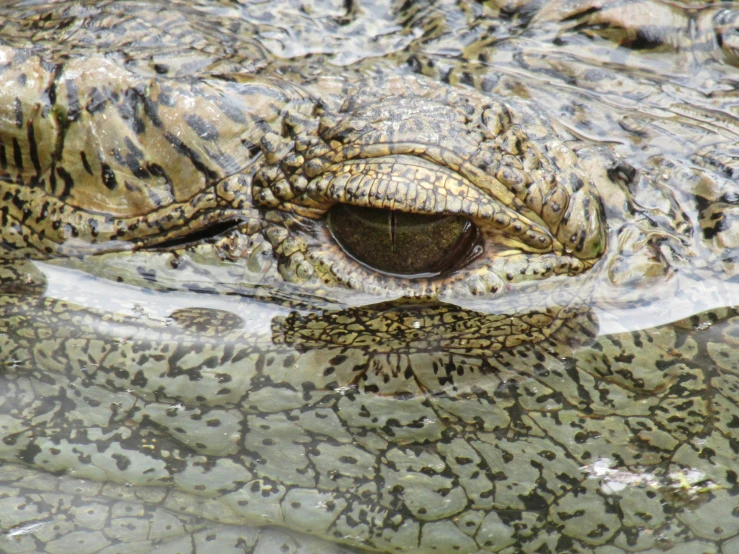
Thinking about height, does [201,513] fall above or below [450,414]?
below

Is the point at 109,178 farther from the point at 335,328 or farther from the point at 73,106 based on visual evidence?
the point at 335,328

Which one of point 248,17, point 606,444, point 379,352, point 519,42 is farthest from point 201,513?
point 519,42

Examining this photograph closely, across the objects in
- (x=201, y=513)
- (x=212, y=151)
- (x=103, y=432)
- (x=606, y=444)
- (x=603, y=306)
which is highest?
(x=212, y=151)

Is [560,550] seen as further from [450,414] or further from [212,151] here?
[212,151]

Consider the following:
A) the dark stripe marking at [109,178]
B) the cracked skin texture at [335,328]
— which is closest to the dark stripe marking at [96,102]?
the cracked skin texture at [335,328]

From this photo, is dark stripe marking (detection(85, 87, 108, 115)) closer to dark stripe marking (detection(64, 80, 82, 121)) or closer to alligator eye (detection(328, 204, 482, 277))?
dark stripe marking (detection(64, 80, 82, 121))

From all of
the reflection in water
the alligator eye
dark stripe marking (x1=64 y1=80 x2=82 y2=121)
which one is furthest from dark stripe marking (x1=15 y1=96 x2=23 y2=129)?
the alligator eye

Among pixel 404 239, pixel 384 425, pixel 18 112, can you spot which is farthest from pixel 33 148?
pixel 384 425
